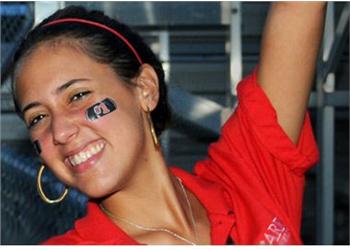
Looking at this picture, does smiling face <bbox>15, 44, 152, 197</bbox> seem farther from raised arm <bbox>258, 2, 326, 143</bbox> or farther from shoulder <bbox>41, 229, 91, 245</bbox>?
raised arm <bbox>258, 2, 326, 143</bbox>

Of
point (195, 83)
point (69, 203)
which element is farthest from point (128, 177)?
point (195, 83)

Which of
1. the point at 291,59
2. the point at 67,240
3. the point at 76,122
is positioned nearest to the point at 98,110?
the point at 76,122

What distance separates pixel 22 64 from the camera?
125 cm

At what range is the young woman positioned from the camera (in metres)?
1.20

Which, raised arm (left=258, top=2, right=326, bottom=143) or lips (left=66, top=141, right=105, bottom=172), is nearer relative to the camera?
lips (left=66, top=141, right=105, bottom=172)

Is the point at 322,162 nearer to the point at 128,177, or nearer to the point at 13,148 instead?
the point at 13,148

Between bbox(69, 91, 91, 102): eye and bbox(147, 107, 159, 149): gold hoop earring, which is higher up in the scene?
bbox(69, 91, 91, 102): eye

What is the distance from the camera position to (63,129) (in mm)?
1175

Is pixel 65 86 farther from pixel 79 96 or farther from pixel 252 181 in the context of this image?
pixel 252 181

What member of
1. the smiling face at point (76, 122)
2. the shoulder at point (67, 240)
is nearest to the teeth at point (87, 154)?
the smiling face at point (76, 122)

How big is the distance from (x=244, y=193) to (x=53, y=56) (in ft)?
1.13

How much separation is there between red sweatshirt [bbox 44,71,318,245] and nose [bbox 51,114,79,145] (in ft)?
0.44

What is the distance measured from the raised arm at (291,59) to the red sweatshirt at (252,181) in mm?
19

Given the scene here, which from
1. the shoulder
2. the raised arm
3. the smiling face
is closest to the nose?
the smiling face
